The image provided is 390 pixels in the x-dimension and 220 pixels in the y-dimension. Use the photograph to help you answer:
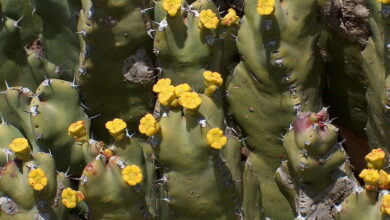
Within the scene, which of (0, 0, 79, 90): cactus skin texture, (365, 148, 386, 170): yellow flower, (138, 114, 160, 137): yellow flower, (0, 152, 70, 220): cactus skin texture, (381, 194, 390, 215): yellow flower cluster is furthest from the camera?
(0, 0, 79, 90): cactus skin texture

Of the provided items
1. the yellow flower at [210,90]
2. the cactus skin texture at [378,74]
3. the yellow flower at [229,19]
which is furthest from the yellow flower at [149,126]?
the cactus skin texture at [378,74]

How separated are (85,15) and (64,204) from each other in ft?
2.43

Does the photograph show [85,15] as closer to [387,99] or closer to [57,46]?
[57,46]

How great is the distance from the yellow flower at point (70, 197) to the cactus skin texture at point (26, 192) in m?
0.05

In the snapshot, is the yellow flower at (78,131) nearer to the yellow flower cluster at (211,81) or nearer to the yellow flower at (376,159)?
the yellow flower cluster at (211,81)

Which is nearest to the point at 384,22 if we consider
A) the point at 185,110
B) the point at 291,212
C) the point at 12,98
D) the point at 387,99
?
the point at 387,99

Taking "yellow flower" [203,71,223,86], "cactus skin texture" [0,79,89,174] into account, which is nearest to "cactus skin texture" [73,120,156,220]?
"cactus skin texture" [0,79,89,174]

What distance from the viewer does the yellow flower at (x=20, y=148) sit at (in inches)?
96.0

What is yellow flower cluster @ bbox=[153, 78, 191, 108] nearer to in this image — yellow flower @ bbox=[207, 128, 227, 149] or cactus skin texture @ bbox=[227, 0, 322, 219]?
yellow flower @ bbox=[207, 128, 227, 149]

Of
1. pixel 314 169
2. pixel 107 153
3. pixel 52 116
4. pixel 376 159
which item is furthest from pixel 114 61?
pixel 376 159

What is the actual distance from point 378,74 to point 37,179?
1.21m

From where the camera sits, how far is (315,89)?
286 cm

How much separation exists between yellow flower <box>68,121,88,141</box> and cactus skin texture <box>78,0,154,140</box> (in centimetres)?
39

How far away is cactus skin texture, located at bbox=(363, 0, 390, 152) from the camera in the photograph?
2.48 meters
